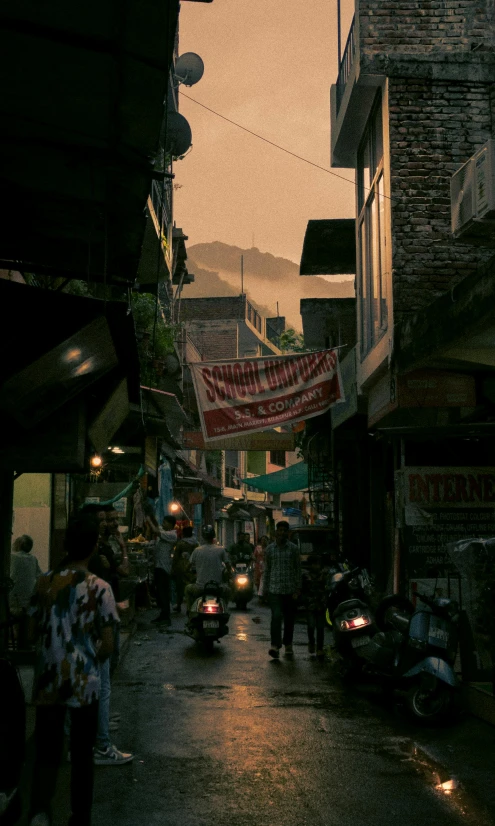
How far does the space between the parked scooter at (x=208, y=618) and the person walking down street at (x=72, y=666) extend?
8319 mm

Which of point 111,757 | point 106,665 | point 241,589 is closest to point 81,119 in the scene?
point 106,665

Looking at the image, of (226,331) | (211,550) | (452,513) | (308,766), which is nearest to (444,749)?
(308,766)

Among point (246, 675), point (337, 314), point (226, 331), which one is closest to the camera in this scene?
point (246, 675)

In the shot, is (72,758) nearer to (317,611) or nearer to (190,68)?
(317,611)

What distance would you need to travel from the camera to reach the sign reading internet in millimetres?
14117

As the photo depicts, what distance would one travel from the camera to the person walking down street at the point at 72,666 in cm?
464

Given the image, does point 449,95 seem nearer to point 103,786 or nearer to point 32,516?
point 32,516

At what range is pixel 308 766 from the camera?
6.53m

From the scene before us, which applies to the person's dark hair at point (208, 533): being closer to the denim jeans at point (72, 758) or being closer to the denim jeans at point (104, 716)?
the denim jeans at point (104, 716)

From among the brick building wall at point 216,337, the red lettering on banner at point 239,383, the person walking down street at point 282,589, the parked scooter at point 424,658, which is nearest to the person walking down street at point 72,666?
the parked scooter at point 424,658

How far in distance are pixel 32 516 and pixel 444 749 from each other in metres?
8.62

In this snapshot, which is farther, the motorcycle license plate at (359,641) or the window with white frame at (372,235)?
the window with white frame at (372,235)

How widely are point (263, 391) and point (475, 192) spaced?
18.8 ft

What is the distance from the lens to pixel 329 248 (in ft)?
63.4
